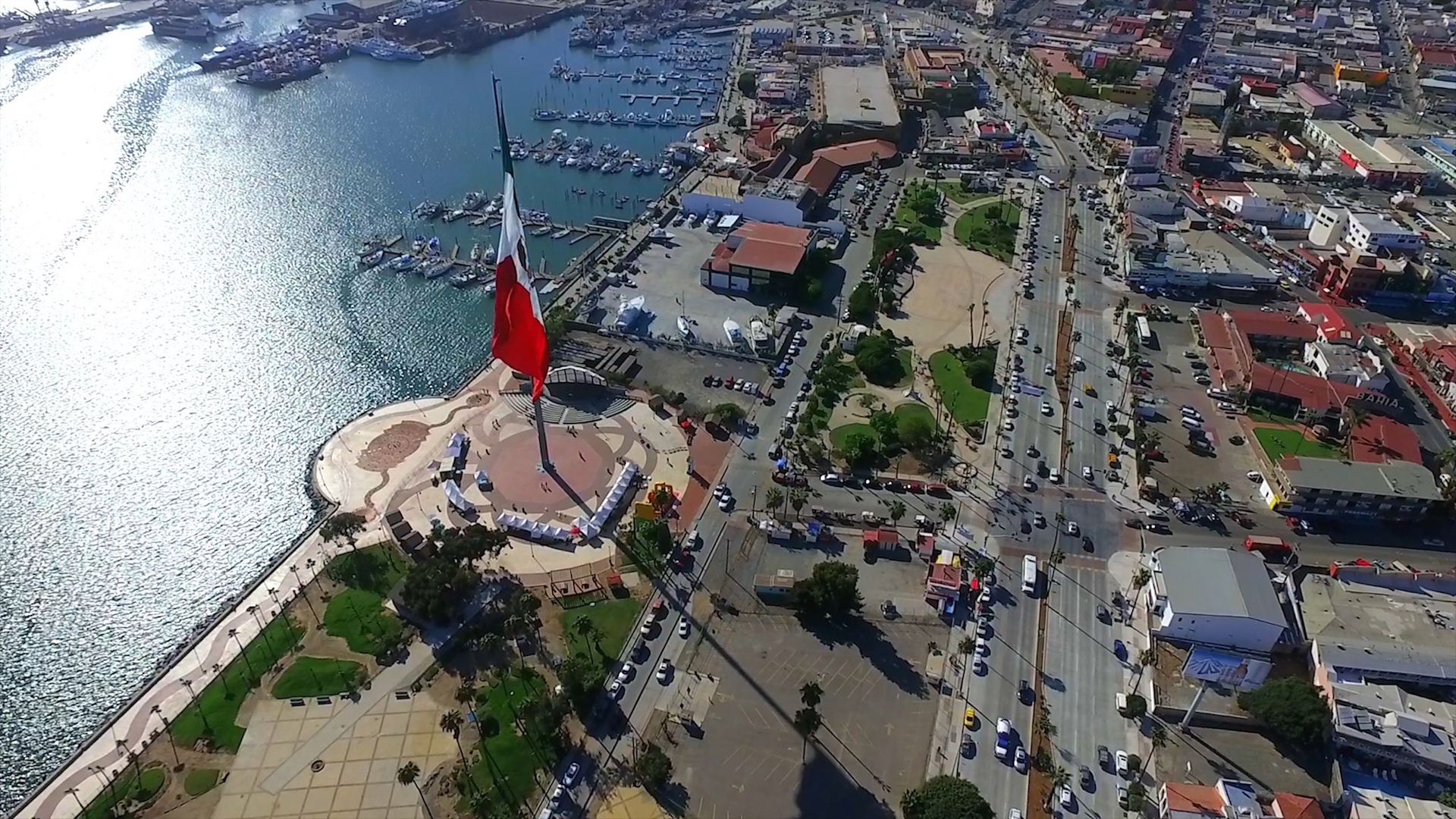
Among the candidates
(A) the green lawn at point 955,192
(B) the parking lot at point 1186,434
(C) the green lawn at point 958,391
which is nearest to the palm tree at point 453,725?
(C) the green lawn at point 958,391

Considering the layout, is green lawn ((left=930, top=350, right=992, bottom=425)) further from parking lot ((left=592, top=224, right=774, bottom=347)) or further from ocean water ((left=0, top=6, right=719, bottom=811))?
ocean water ((left=0, top=6, right=719, bottom=811))

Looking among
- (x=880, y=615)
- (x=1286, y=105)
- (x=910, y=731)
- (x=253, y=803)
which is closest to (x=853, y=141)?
(x=1286, y=105)

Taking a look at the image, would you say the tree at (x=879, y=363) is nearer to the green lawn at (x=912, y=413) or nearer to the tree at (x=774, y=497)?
the green lawn at (x=912, y=413)

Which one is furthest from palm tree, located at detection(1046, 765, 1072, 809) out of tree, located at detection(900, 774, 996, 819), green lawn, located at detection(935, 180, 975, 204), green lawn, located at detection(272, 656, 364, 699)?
green lawn, located at detection(935, 180, 975, 204)

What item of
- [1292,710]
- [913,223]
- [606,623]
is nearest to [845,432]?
[606,623]

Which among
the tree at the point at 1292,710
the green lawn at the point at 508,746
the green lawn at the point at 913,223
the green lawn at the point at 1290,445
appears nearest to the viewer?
the green lawn at the point at 508,746
